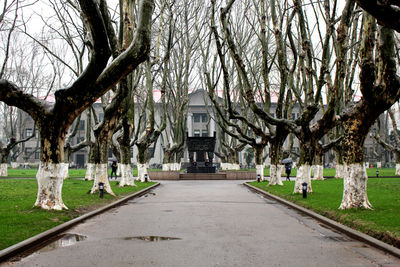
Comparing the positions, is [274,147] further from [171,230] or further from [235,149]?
[235,149]

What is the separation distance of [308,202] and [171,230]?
6380mm

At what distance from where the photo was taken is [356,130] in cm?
1095

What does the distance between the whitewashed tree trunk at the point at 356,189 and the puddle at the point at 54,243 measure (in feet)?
22.7

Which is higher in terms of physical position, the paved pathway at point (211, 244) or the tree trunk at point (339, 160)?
the tree trunk at point (339, 160)

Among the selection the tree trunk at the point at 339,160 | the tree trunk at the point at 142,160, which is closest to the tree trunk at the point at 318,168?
the tree trunk at the point at 339,160

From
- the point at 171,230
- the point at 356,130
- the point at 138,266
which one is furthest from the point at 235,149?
the point at 138,266

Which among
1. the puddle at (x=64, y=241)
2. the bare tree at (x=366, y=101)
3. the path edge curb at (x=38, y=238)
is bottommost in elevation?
the puddle at (x=64, y=241)

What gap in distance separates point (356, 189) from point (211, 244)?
560 cm

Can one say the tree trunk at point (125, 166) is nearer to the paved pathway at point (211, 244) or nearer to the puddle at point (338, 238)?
the paved pathway at point (211, 244)

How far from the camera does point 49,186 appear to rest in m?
10.7

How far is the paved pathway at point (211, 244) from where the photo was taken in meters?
5.67

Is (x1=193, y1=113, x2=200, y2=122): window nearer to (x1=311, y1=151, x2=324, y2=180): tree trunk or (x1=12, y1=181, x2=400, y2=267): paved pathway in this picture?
(x1=311, y1=151, x2=324, y2=180): tree trunk

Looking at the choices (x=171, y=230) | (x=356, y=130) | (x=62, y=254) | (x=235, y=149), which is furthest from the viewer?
(x=235, y=149)

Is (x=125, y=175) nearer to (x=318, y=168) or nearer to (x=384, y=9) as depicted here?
(x=318, y=168)
